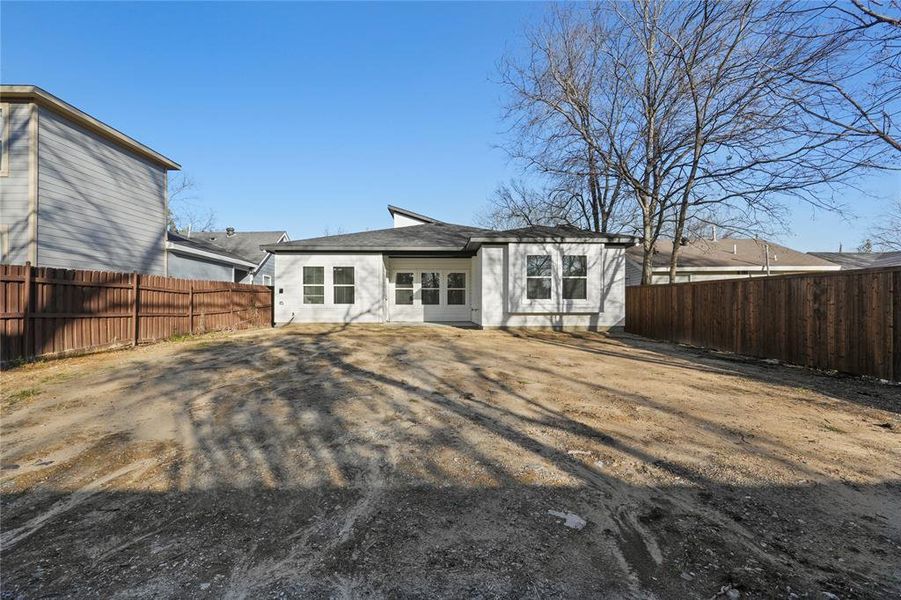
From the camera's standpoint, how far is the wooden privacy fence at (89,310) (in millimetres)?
6254

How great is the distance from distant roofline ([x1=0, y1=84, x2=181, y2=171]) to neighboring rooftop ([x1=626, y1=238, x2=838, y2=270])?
70.2ft

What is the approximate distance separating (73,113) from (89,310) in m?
5.84

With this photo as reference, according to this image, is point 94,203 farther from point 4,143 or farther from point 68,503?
point 68,503

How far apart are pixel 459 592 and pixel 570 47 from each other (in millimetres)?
17318

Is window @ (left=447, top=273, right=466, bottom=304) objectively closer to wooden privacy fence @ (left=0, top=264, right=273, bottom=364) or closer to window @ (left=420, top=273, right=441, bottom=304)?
window @ (left=420, top=273, right=441, bottom=304)

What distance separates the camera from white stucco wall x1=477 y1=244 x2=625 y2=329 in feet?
38.7

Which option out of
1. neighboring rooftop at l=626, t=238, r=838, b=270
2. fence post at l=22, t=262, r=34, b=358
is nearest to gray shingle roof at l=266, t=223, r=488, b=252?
fence post at l=22, t=262, r=34, b=358

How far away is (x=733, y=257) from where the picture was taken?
21812 millimetres

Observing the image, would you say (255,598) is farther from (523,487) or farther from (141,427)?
(141,427)

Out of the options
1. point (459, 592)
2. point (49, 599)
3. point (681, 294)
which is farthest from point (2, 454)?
point (681, 294)

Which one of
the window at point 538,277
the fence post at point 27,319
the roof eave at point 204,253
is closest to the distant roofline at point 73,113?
the roof eave at point 204,253

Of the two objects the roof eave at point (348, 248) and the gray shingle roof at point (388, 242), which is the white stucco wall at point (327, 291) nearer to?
the roof eave at point (348, 248)

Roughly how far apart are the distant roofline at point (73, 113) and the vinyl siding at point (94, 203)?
0.57 ft

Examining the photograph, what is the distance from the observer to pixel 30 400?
14.9 ft
